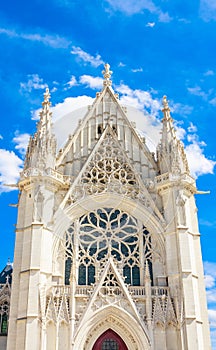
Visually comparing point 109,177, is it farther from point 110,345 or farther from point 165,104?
point 110,345

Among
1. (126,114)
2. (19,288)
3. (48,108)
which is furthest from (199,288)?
(48,108)

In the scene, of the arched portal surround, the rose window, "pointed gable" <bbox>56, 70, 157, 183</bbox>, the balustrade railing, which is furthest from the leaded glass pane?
"pointed gable" <bbox>56, 70, 157, 183</bbox>

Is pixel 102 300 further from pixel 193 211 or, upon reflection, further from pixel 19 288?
pixel 193 211

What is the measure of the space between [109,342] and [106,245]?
4.05 metres

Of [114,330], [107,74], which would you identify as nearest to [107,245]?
[114,330]

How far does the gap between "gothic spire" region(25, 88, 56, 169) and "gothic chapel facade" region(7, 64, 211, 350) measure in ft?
0.17

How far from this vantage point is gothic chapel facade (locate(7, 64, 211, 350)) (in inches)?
651

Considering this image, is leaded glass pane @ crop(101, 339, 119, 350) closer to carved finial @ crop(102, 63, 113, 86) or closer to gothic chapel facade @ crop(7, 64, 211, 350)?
gothic chapel facade @ crop(7, 64, 211, 350)

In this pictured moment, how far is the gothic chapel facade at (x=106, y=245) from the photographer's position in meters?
16.5

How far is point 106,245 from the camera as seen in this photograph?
1903cm

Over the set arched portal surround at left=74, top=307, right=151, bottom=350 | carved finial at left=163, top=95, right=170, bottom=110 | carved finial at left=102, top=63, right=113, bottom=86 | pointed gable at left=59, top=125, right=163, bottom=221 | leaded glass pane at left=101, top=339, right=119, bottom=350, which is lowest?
leaded glass pane at left=101, top=339, right=119, bottom=350

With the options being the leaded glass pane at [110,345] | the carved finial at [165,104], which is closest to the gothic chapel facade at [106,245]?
the leaded glass pane at [110,345]

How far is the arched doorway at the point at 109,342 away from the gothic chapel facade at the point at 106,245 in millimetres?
40

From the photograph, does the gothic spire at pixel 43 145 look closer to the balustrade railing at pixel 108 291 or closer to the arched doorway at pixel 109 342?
the balustrade railing at pixel 108 291
